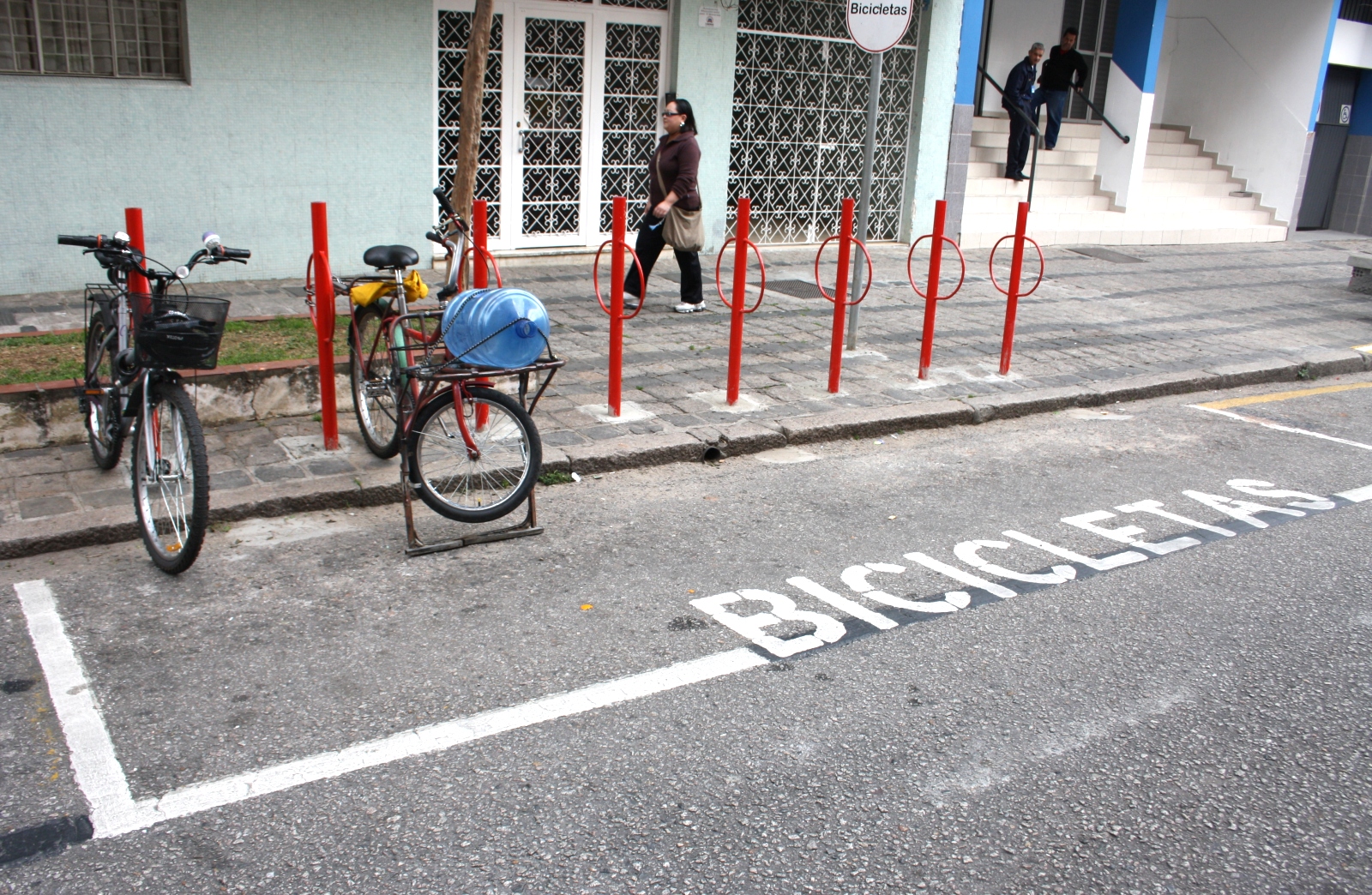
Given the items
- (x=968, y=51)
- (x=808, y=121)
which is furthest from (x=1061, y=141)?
(x=808, y=121)

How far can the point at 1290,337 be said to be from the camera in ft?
35.6

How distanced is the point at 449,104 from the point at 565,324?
130 inches

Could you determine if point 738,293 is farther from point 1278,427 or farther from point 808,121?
point 808,121

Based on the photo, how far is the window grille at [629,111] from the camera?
1186cm

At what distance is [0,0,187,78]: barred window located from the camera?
341 inches

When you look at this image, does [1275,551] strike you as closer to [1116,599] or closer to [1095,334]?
[1116,599]

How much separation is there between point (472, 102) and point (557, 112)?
4351 millimetres

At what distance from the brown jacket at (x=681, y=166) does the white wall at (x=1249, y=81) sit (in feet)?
44.6

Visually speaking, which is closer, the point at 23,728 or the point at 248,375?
the point at 23,728

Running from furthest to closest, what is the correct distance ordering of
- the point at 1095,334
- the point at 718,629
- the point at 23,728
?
1. the point at 1095,334
2. the point at 718,629
3. the point at 23,728

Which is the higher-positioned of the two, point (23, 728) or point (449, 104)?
point (449, 104)

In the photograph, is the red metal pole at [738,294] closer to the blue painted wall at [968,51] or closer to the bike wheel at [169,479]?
the bike wheel at [169,479]

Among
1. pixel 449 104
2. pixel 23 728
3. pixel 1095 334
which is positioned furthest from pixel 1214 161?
pixel 23 728

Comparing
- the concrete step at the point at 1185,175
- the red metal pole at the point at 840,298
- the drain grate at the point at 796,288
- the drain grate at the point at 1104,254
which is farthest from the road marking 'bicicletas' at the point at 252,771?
the concrete step at the point at 1185,175
